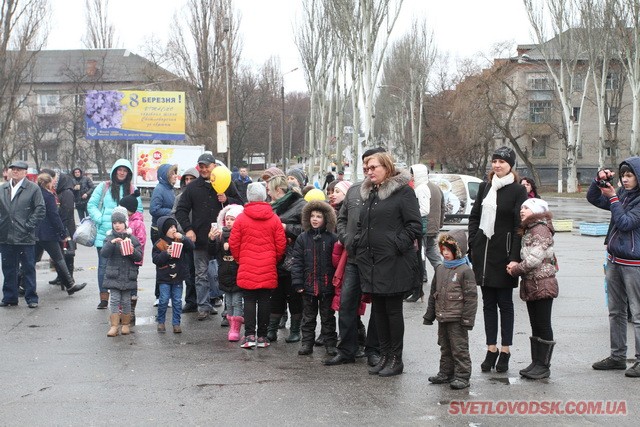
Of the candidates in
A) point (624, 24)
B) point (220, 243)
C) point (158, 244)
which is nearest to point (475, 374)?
point (220, 243)

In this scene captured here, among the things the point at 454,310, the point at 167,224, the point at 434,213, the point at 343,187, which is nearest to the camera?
the point at 454,310

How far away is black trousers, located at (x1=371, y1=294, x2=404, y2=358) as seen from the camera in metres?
7.44

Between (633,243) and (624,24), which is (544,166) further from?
(633,243)

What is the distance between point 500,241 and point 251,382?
2.51 metres

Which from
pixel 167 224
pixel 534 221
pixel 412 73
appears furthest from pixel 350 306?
pixel 412 73

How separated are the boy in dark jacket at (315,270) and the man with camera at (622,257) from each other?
2.58 metres

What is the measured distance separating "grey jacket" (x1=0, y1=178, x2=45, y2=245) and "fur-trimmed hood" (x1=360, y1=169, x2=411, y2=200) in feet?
18.2

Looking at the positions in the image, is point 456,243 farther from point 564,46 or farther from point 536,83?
point 536,83

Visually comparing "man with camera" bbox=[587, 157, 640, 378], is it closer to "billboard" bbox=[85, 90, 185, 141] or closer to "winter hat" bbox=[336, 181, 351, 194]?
"winter hat" bbox=[336, 181, 351, 194]

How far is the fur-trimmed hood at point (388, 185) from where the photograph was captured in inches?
290

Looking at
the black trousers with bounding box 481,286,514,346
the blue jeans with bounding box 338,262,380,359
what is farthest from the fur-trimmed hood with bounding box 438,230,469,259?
the blue jeans with bounding box 338,262,380,359

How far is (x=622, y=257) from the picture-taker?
7402mm

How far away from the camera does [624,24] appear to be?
44.8 metres

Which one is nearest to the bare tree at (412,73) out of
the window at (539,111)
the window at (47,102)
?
the window at (539,111)
